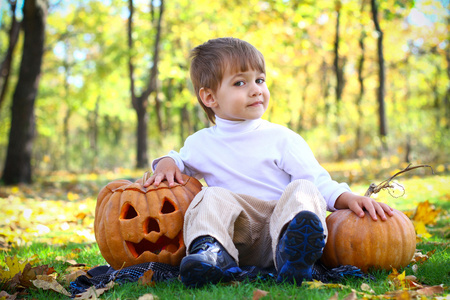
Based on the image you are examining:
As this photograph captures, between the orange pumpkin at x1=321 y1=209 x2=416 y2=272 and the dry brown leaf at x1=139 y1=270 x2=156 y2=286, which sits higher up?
the orange pumpkin at x1=321 y1=209 x2=416 y2=272

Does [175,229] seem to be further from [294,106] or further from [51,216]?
[294,106]

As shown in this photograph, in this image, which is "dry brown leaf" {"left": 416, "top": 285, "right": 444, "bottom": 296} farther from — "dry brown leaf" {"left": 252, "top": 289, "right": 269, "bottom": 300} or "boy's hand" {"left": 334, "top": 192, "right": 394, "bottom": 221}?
"dry brown leaf" {"left": 252, "top": 289, "right": 269, "bottom": 300}

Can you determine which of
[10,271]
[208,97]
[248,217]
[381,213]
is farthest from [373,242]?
[10,271]

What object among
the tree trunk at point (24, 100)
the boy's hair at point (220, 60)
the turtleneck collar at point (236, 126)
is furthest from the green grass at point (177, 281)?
the tree trunk at point (24, 100)

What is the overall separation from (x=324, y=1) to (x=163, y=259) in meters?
10.6

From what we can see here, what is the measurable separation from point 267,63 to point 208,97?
12182 mm

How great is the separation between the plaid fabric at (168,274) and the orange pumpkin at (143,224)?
11 cm

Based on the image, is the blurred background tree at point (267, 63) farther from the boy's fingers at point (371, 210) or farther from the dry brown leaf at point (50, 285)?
the dry brown leaf at point (50, 285)

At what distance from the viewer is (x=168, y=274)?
2.57m

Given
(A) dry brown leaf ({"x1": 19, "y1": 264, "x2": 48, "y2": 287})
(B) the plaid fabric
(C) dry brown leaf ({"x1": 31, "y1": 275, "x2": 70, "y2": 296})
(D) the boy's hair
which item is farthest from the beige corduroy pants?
(A) dry brown leaf ({"x1": 19, "y1": 264, "x2": 48, "y2": 287})

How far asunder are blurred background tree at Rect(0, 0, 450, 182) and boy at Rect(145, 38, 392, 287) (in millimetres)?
7770

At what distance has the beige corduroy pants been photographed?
7.66ft

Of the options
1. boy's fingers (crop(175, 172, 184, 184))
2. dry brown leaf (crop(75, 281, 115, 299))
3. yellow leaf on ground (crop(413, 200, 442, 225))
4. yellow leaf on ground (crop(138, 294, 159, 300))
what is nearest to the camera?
yellow leaf on ground (crop(138, 294, 159, 300))

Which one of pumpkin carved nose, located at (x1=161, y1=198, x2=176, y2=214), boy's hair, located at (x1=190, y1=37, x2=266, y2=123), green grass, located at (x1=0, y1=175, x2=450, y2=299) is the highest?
boy's hair, located at (x1=190, y1=37, x2=266, y2=123)
